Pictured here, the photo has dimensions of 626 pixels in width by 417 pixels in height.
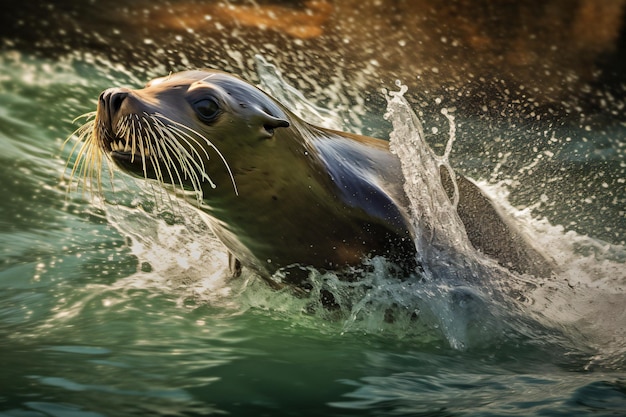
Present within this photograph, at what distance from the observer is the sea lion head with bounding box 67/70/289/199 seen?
9.85 feet

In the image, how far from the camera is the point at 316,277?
3.52 m

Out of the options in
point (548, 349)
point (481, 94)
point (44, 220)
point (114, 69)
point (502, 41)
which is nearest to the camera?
point (548, 349)

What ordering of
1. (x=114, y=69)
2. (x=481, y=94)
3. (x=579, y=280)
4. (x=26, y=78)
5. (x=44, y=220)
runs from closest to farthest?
1. (x=579, y=280)
2. (x=44, y=220)
3. (x=26, y=78)
4. (x=114, y=69)
5. (x=481, y=94)

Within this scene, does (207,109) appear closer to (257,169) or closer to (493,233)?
(257,169)

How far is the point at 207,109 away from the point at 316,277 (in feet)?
2.72

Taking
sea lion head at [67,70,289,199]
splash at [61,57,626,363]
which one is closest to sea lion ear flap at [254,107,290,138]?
sea lion head at [67,70,289,199]

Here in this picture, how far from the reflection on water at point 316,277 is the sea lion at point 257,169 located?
19 cm

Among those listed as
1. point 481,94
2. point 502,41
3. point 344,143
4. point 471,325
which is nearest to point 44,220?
point 344,143

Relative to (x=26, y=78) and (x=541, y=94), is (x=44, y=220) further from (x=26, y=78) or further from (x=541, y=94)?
(x=541, y=94)

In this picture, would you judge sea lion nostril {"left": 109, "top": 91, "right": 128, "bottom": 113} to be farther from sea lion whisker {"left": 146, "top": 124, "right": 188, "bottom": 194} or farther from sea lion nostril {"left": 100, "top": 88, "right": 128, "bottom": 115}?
sea lion whisker {"left": 146, "top": 124, "right": 188, "bottom": 194}

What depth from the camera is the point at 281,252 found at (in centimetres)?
347

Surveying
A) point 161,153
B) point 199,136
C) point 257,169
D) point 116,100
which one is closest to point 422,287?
point 257,169

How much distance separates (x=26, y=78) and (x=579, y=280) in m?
5.01

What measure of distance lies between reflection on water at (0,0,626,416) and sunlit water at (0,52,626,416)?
0.01 m
